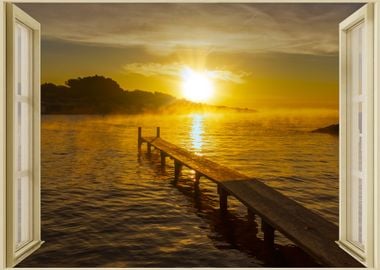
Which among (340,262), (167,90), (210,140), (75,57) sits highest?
(75,57)

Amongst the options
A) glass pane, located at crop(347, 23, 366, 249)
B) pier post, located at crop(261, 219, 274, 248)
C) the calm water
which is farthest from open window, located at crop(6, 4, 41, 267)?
pier post, located at crop(261, 219, 274, 248)

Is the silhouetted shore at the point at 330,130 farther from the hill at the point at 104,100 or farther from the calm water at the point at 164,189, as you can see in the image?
the hill at the point at 104,100

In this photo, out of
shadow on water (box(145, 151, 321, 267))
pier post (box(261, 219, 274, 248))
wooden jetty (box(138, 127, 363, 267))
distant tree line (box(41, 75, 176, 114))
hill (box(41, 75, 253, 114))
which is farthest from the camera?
distant tree line (box(41, 75, 176, 114))

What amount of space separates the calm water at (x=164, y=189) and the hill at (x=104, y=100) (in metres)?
0.17

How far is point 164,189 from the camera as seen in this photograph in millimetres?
6699

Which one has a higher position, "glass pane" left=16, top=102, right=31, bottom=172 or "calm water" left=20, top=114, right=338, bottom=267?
"glass pane" left=16, top=102, right=31, bottom=172

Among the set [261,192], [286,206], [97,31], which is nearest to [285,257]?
[261,192]

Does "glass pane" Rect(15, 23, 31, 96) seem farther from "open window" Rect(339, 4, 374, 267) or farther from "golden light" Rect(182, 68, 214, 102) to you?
"golden light" Rect(182, 68, 214, 102)

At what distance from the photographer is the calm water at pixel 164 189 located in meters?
4.29

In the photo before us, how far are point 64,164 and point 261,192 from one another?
4578mm

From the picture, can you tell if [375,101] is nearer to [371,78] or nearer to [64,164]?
[371,78]

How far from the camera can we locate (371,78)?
1872 millimetres

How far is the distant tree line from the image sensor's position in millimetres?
7160

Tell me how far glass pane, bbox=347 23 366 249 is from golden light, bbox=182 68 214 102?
4285mm
